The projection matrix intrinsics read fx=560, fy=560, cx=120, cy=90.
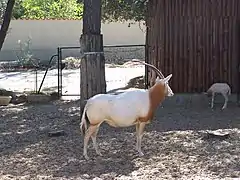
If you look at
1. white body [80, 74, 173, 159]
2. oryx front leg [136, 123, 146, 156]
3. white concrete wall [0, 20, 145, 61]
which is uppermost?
white concrete wall [0, 20, 145, 61]

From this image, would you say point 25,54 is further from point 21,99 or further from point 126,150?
point 126,150

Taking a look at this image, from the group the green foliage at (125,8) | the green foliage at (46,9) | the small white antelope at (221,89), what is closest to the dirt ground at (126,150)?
the small white antelope at (221,89)

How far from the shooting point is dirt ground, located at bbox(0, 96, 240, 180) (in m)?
7.02

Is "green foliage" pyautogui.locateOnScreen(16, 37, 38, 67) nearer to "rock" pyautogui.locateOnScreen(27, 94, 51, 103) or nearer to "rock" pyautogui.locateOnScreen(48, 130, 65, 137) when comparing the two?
"rock" pyautogui.locateOnScreen(27, 94, 51, 103)

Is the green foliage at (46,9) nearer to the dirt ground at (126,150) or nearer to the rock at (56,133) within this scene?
the dirt ground at (126,150)

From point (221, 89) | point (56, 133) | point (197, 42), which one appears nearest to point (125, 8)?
point (197, 42)

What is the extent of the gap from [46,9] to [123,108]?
30416mm

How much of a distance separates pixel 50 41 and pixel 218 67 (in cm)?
1934

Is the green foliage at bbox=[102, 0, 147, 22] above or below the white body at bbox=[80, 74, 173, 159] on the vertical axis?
above

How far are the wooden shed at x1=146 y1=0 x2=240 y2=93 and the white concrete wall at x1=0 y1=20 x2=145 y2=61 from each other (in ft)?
59.8

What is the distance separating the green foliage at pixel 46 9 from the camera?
35719 millimetres

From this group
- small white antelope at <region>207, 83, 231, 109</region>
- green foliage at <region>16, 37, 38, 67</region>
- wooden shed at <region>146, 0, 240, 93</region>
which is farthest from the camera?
green foliage at <region>16, 37, 38, 67</region>

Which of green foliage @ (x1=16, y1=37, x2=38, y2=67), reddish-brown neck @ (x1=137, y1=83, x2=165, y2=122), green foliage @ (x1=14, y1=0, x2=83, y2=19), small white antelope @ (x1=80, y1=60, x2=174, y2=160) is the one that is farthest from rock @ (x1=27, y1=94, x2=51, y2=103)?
green foliage @ (x1=14, y1=0, x2=83, y2=19)

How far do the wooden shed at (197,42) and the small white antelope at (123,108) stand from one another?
17.5ft
